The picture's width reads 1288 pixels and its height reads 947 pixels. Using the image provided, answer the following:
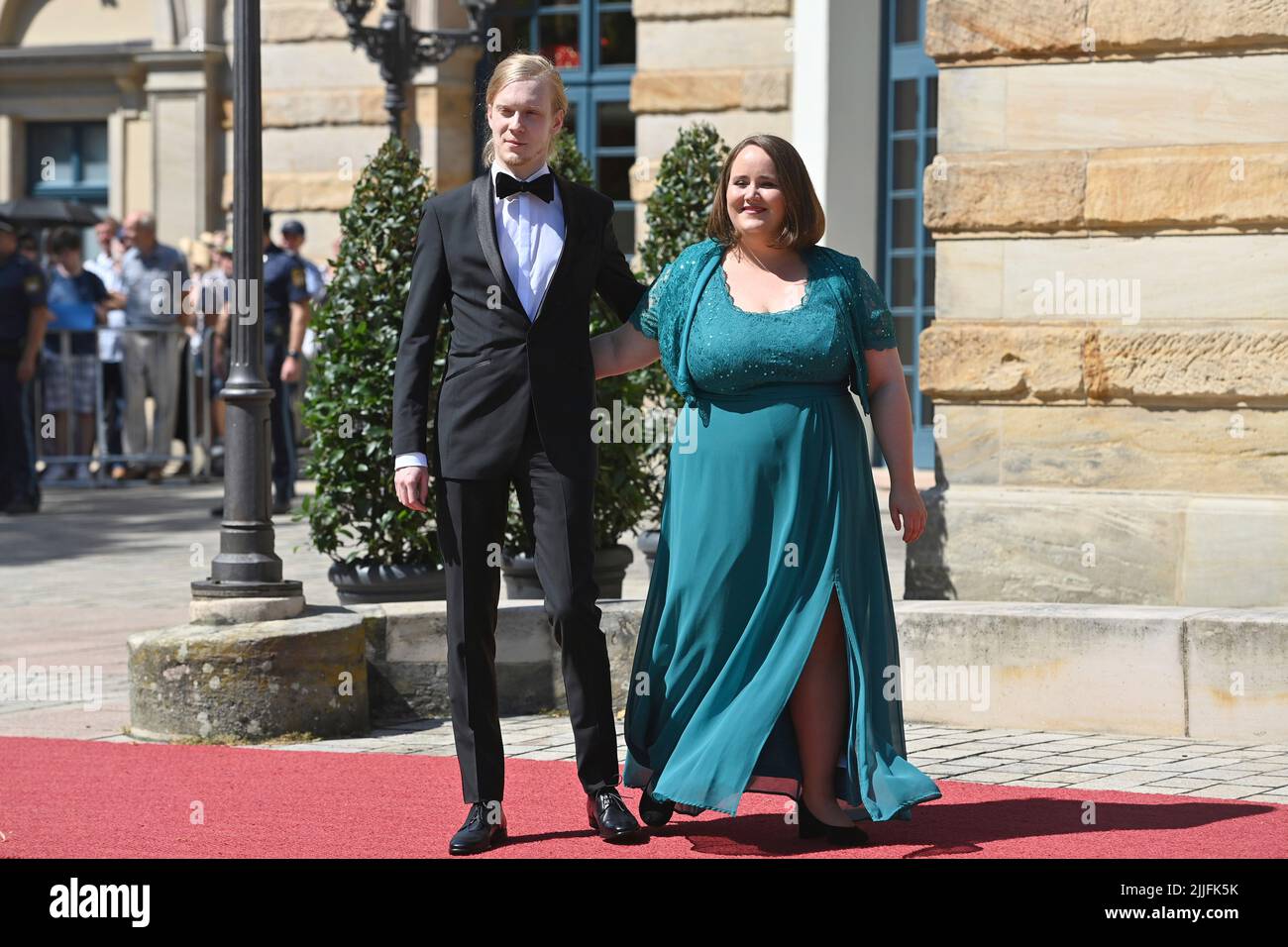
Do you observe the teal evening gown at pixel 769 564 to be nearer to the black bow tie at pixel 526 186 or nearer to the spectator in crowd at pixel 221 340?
the black bow tie at pixel 526 186

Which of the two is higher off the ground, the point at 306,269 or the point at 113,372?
the point at 306,269

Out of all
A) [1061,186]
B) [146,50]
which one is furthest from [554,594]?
[146,50]

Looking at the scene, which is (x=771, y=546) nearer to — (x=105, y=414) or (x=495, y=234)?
(x=495, y=234)

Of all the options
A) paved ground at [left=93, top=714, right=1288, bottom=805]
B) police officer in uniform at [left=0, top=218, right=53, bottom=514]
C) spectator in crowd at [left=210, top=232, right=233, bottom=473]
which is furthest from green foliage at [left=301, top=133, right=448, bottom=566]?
police officer in uniform at [left=0, top=218, right=53, bottom=514]

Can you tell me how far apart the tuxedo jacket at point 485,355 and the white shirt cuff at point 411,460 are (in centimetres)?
2

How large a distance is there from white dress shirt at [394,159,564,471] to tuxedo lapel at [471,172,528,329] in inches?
0.7

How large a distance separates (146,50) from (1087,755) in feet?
49.0

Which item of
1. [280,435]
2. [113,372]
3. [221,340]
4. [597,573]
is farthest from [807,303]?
[113,372]

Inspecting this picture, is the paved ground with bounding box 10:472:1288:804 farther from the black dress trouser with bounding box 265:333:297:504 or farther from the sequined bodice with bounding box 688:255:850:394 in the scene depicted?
the sequined bodice with bounding box 688:255:850:394

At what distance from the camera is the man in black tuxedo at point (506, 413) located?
552 cm

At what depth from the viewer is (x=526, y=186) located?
18.3 feet

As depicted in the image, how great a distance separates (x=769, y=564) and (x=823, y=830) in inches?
28.2

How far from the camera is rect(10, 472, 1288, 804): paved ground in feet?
21.6

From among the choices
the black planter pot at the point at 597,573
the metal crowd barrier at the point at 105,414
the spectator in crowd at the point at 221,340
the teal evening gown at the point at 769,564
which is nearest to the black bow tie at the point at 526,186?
the teal evening gown at the point at 769,564
